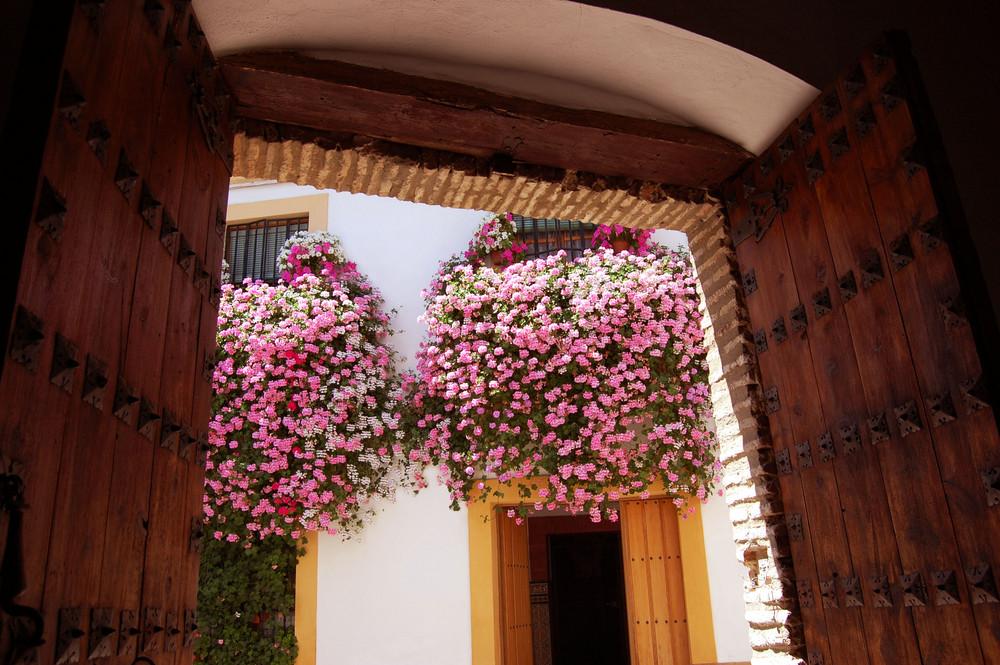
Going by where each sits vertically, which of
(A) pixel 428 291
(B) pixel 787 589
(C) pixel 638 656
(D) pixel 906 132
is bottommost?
(C) pixel 638 656

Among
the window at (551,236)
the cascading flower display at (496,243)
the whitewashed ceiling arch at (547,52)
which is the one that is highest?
the window at (551,236)

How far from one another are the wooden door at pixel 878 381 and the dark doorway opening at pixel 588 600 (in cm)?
805

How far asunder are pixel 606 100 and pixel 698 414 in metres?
4.61

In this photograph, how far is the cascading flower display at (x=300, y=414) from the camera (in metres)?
7.30

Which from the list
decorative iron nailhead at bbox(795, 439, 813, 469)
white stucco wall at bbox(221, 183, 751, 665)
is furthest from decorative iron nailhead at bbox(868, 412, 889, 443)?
white stucco wall at bbox(221, 183, 751, 665)

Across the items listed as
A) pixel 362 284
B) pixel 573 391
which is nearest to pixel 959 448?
pixel 573 391

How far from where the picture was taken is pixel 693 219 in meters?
3.85

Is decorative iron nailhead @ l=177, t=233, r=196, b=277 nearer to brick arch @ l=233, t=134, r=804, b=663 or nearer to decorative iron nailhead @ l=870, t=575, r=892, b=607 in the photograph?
brick arch @ l=233, t=134, r=804, b=663

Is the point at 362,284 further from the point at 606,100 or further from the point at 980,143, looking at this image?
the point at 980,143

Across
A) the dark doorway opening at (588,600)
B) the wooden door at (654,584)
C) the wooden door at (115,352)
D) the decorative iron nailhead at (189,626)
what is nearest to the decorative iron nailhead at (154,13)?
the wooden door at (115,352)

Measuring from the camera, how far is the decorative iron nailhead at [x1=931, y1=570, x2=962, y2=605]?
2.28 metres

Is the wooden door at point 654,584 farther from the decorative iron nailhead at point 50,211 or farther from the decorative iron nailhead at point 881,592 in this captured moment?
the decorative iron nailhead at point 50,211

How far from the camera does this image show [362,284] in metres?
8.52

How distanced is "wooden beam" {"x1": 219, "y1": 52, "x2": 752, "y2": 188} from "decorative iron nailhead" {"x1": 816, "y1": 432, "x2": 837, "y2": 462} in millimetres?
1287
